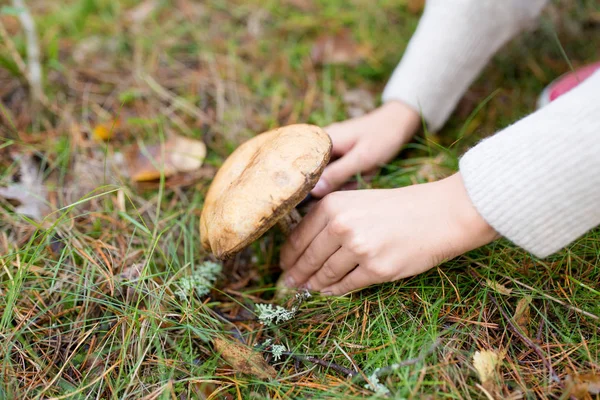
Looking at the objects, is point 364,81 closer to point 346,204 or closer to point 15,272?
point 346,204

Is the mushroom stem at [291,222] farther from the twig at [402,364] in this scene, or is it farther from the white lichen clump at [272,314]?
the twig at [402,364]

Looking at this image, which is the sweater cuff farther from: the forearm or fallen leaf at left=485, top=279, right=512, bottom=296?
the forearm

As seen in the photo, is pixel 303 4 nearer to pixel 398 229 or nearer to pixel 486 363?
pixel 398 229

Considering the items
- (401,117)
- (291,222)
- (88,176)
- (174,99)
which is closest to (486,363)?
(291,222)

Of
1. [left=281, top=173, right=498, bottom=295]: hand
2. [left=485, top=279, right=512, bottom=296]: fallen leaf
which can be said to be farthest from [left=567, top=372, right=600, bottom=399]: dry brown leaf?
[left=281, top=173, right=498, bottom=295]: hand

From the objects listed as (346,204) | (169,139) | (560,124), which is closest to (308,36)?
(169,139)

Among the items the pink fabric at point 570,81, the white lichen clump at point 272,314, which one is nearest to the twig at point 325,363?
the white lichen clump at point 272,314

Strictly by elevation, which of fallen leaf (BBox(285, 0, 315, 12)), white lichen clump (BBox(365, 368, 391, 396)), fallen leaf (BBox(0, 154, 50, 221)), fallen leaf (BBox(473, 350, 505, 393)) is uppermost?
fallen leaf (BBox(285, 0, 315, 12))
